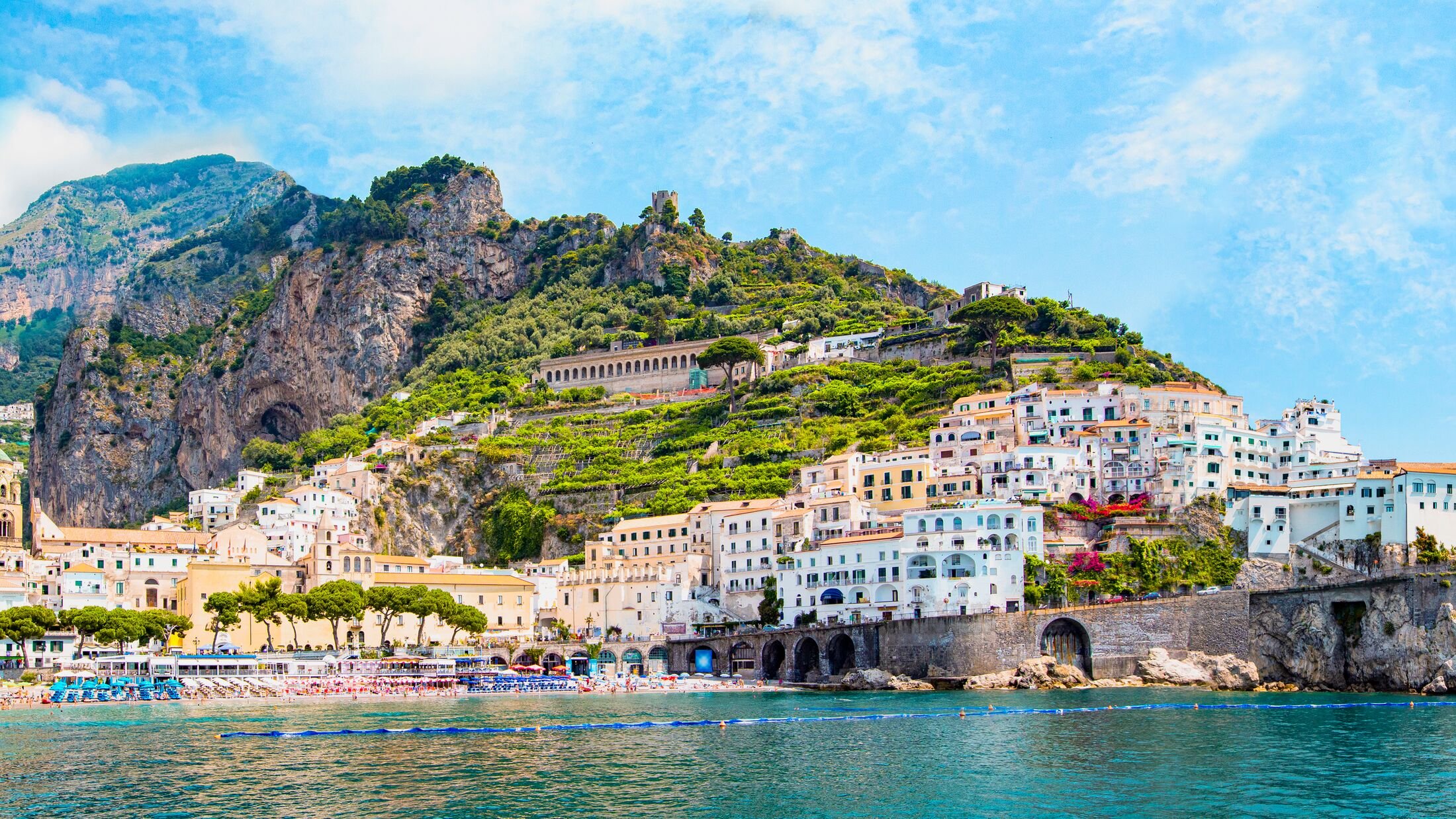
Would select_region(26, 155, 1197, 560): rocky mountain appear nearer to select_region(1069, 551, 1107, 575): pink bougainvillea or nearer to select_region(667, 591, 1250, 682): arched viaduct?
select_region(1069, 551, 1107, 575): pink bougainvillea

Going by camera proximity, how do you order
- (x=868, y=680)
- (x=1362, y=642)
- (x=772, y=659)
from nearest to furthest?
(x=1362, y=642) < (x=868, y=680) < (x=772, y=659)

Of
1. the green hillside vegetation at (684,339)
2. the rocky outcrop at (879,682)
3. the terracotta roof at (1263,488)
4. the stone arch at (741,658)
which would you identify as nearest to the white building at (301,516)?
the green hillside vegetation at (684,339)

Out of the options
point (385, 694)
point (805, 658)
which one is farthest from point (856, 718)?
point (385, 694)

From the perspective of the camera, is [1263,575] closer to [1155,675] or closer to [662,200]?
[1155,675]

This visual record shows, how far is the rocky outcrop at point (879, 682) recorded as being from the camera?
69.6 m

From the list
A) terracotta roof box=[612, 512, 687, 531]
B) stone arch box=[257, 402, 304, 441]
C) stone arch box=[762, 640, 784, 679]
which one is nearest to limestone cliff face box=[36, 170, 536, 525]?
stone arch box=[257, 402, 304, 441]

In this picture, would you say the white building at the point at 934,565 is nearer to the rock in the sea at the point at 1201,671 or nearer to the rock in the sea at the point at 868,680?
the rock in the sea at the point at 868,680

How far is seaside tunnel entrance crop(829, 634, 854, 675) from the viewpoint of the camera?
249 feet

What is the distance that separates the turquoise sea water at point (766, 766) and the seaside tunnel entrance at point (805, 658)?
15756 millimetres

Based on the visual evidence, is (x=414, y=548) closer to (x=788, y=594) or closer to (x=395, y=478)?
(x=395, y=478)

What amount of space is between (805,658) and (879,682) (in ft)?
25.4

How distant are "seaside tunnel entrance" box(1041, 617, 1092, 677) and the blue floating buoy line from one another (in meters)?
9.26

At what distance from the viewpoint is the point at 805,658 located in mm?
78125

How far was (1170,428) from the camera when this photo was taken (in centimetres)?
8438
